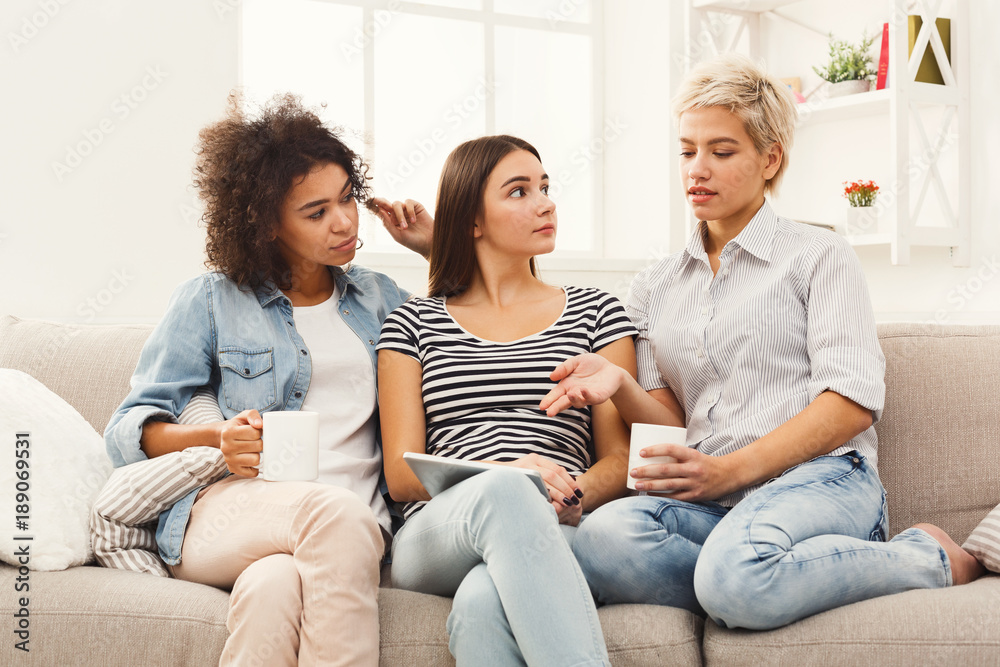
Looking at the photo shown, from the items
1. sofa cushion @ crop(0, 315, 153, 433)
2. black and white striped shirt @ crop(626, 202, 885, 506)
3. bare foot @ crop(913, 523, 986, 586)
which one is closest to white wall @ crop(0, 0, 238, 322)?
sofa cushion @ crop(0, 315, 153, 433)

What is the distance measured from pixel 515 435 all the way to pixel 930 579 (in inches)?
29.0

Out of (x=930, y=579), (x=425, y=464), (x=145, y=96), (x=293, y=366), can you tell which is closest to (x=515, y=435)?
(x=425, y=464)

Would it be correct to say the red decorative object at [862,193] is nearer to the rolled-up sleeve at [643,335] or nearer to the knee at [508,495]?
the rolled-up sleeve at [643,335]

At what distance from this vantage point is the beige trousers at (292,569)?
128cm

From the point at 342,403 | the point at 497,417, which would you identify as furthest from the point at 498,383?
the point at 342,403

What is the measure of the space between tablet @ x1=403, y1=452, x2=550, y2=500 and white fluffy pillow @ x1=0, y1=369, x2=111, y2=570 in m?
0.61

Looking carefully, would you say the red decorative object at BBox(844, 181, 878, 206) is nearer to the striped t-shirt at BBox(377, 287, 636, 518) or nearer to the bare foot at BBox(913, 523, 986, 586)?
the striped t-shirt at BBox(377, 287, 636, 518)

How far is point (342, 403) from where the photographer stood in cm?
174

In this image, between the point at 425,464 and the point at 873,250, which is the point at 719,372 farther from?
the point at 873,250

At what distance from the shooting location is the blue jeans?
4.34 feet

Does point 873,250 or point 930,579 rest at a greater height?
point 873,250

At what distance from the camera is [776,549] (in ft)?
4.41

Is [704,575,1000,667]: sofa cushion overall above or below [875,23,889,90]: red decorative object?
below

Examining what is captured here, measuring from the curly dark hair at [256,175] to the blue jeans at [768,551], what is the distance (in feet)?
2.76
